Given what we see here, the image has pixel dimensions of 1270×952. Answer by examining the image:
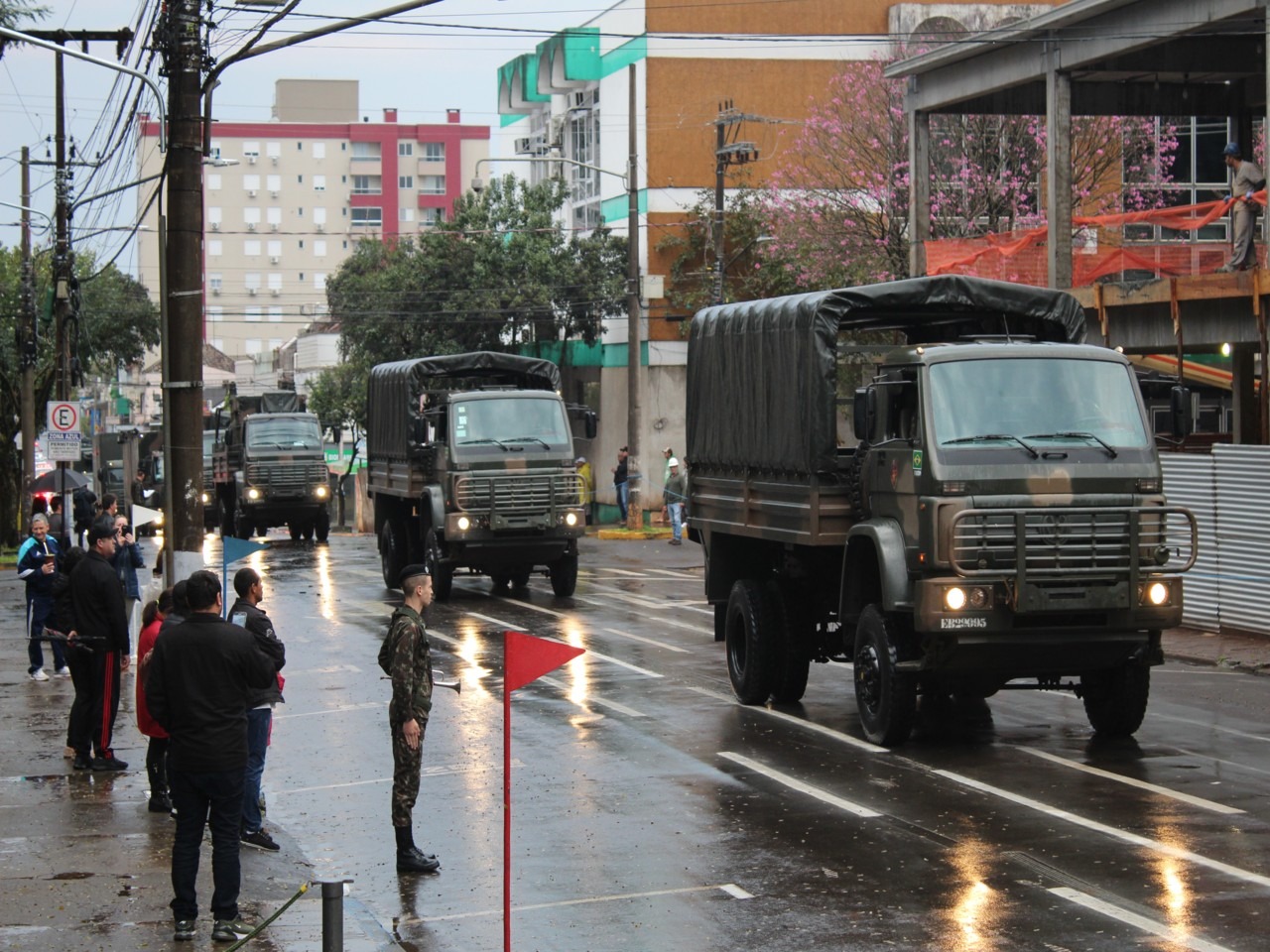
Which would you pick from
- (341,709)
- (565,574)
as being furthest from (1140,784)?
(565,574)

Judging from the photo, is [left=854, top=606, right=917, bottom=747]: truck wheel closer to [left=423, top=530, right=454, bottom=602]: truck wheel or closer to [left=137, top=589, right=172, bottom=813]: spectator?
[left=137, top=589, right=172, bottom=813]: spectator

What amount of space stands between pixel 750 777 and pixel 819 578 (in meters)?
3.36

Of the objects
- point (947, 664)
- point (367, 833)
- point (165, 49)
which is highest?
point (165, 49)

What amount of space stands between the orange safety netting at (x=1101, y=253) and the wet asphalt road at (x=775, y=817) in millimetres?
8240

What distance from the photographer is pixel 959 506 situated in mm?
12477

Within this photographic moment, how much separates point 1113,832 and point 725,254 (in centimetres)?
3994

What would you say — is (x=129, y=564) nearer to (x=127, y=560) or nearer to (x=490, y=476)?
(x=127, y=560)

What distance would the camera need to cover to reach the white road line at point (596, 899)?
9.08 meters

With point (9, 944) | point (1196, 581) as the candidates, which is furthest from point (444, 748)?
point (1196, 581)

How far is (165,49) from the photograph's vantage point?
44.7 feet

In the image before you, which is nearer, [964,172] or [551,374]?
Result: [551,374]

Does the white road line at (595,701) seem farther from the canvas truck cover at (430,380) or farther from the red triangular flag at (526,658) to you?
the canvas truck cover at (430,380)

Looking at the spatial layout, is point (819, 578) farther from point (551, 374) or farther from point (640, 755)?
point (551, 374)

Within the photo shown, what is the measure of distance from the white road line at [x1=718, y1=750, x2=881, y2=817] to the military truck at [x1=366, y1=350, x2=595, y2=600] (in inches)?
477
